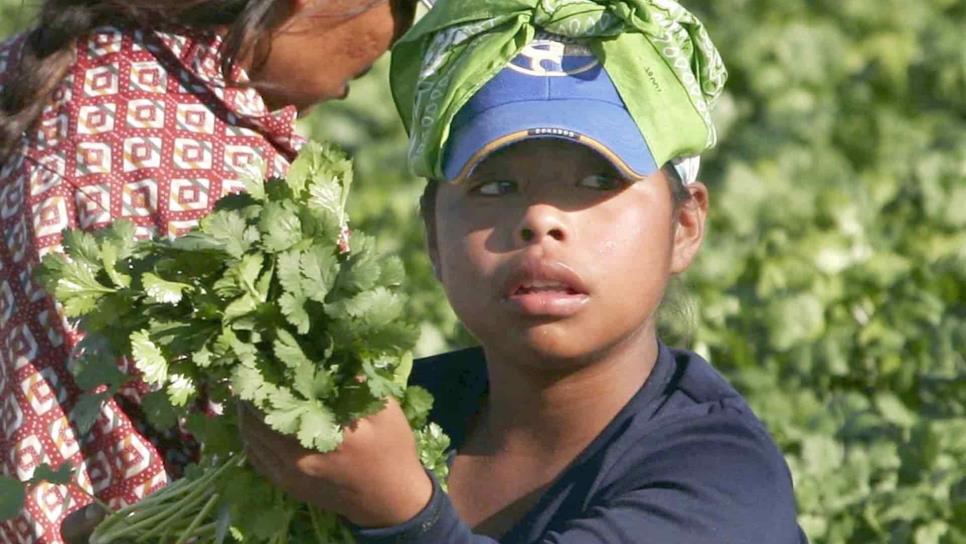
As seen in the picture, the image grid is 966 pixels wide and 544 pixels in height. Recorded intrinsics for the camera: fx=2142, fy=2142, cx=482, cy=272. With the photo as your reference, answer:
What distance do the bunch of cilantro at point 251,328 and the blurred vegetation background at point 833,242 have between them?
103cm

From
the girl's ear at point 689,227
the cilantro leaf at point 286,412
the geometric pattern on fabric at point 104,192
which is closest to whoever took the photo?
the cilantro leaf at point 286,412

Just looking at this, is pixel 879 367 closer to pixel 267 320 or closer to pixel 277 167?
pixel 277 167

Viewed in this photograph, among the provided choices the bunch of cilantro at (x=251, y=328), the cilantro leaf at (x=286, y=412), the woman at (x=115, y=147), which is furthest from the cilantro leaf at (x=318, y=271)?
the woman at (x=115, y=147)

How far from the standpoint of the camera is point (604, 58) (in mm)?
2783

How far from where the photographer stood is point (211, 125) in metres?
3.20

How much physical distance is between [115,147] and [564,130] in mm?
776

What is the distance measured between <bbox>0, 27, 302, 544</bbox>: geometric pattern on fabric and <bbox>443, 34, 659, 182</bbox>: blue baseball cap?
387 millimetres

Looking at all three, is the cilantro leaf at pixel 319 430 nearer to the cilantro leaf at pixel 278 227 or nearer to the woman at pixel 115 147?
the cilantro leaf at pixel 278 227

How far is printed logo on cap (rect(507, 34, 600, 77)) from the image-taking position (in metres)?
2.78

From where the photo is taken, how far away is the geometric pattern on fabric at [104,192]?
3.07m

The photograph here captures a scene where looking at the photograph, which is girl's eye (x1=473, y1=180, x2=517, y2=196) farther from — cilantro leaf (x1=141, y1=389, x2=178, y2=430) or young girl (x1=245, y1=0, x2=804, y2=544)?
cilantro leaf (x1=141, y1=389, x2=178, y2=430)

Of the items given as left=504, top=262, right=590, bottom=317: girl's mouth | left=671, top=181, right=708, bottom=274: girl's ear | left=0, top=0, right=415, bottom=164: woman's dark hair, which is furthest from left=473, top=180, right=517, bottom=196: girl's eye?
left=0, top=0, right=415, bottom=164: woman's dark hair

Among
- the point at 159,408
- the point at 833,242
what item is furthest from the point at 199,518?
the point at 833,242

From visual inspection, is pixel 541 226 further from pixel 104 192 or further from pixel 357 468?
pixel 104 192
